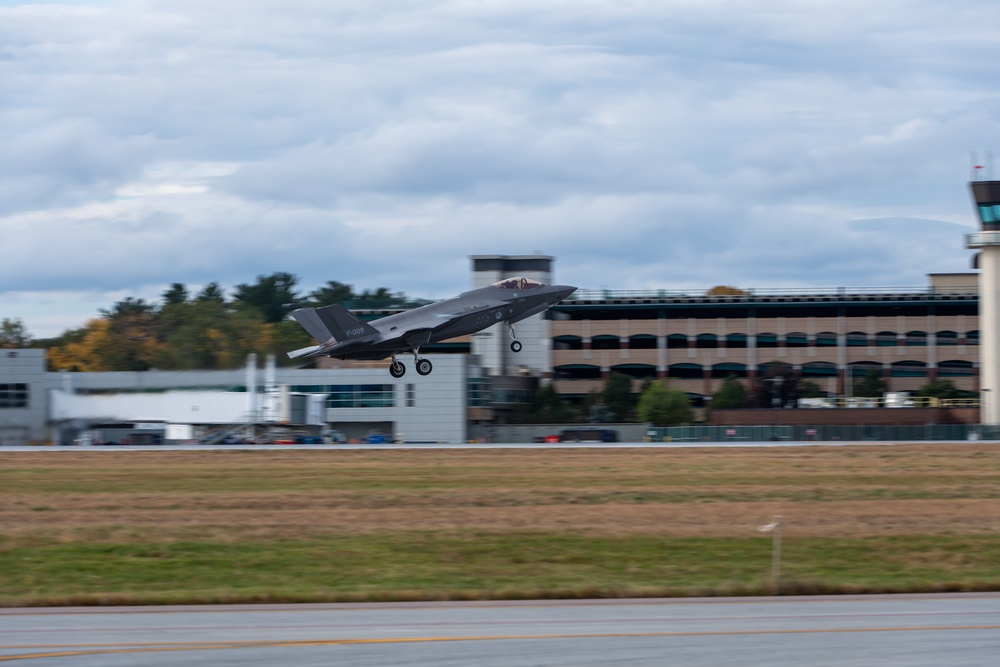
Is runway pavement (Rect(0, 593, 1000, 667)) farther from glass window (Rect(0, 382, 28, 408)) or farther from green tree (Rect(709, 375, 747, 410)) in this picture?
green tree (Rect(709, 375, 747, 410))

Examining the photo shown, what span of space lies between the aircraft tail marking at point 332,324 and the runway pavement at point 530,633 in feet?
43.3

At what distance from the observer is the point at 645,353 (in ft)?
407

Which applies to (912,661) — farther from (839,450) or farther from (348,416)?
(348,416)

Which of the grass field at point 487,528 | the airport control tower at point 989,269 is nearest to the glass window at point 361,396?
the grass field at point 487,528

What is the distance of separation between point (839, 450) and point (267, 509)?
38327mm

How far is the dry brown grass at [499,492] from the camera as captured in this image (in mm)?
36062

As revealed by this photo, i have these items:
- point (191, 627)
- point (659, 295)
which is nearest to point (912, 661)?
point (191, 627)

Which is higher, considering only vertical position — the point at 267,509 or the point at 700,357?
the point at 700,357

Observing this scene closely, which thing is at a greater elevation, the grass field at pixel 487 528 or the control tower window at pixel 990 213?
the control tower window at pixel 990 213

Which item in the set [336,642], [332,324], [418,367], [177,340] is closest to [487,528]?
[418,367]

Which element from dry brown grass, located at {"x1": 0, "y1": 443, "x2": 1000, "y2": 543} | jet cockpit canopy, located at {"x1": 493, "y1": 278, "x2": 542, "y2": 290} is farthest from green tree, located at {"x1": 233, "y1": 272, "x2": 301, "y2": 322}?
jet cockpit canopy, located at {"x1": 493, "y1": 278, "x2": 542, "y2": 290}

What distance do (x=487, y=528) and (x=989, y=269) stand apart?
71131 mm

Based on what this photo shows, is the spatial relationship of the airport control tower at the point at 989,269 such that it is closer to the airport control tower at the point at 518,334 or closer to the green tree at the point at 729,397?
the green tree at the point at 729,397

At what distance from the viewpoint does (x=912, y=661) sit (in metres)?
16.8
